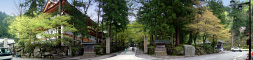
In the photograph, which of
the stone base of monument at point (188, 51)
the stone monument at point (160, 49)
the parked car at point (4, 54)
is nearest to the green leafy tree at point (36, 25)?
the parked car at point (4, 54)

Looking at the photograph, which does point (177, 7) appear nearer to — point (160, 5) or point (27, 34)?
point (160, 5)

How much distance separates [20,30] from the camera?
2130 cm

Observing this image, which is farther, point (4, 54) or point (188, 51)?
point (188, 51)

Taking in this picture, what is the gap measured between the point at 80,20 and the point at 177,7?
13.7 meters

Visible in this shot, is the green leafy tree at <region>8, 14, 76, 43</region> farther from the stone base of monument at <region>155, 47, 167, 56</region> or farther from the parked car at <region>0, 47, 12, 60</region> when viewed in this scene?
the stone base of monument at <region>155, 47, 167, 56</region>

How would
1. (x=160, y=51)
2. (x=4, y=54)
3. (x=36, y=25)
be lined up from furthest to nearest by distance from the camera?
(x=160, y=51)
(x=36, y=25)
(x=4, y=54)

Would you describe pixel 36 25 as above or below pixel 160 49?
above

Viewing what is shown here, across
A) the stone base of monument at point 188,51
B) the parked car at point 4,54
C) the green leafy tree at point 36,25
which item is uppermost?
the green leafy tree at point 36,25

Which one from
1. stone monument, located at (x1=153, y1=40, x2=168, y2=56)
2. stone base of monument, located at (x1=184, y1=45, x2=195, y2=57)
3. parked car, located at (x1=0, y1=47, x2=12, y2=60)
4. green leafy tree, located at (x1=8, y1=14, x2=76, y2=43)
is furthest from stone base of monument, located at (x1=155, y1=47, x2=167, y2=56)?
parked car, located at (x1=0, y1=47, x2=12, y2=60)

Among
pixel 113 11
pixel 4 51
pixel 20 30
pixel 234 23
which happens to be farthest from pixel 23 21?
pixel 234 23

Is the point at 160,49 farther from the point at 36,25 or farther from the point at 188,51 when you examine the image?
the point at 36,25

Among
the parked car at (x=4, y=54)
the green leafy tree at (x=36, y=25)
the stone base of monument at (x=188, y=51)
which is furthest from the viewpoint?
the stone base of monument at (x=188, y=51)

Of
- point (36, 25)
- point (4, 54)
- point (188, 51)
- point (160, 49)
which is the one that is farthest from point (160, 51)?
point (4, 54)

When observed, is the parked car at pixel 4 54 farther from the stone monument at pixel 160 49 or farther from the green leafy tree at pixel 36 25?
the stone monument at pixel 160 49
